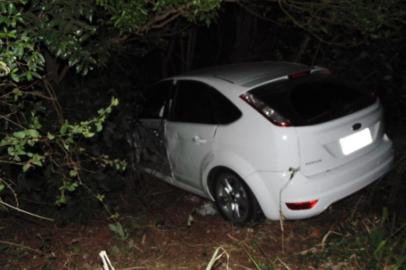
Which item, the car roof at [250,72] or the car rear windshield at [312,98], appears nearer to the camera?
the car rear windshield at [312,98]

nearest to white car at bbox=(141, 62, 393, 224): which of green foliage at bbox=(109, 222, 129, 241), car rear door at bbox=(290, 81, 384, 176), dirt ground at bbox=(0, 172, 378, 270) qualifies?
car rear door at bbox=(290, 81, 384, 176)

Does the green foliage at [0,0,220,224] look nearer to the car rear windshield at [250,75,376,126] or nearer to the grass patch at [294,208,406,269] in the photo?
the car rear windshield at [250,75,376,126]

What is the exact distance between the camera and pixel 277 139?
4.28 meters

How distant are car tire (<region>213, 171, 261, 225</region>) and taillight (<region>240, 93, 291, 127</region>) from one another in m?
0.73

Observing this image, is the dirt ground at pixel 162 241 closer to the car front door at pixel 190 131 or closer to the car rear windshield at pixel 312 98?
the car front door at pixel 190 131

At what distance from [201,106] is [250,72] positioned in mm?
621

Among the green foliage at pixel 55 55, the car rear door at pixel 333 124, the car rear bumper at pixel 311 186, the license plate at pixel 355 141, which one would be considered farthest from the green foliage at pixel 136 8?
the license plate at pixel 355 141

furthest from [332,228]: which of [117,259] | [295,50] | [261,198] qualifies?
[295,50]

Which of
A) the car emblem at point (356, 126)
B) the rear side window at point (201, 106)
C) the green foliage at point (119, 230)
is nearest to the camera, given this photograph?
the car emblem at point (356, 126)

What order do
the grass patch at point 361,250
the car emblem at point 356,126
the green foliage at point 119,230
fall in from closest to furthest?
1. the grass patch at point 361,250
2. the car emblem at point 356,126
3. the green foliage at point 119,230

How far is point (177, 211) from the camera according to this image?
5.73 meters

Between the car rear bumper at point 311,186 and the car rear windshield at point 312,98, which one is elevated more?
the car rear windshield at point 312,98

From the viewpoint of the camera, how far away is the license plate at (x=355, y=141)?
4409mm

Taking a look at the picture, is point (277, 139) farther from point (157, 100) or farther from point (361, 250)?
point (157, 100)
